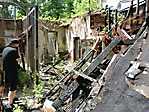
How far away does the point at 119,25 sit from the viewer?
8.41 metres

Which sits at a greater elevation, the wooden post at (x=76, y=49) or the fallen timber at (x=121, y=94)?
the fallen timber at (x=121, y=94)

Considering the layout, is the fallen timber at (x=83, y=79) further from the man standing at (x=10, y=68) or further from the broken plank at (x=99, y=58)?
the man standing at (x=10, y=68)

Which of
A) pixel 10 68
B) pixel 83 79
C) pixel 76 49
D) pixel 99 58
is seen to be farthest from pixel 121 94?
pixel 76 49

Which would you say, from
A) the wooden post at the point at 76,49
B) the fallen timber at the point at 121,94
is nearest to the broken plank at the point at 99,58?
the fallen timber at the point at 121,94

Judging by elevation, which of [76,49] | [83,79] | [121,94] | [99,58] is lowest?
[76,49]

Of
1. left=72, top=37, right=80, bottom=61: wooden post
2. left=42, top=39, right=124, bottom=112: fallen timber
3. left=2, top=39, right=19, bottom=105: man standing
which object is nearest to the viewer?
left=2, top=39, right=19, bottom=105: man standing

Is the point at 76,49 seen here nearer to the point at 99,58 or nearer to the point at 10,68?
the point at 99,58

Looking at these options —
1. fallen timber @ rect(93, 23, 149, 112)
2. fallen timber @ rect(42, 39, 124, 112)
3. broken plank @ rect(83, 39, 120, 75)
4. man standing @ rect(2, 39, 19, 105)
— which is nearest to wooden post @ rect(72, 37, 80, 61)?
fallen timber @ rect(42, 39, 124, 112)

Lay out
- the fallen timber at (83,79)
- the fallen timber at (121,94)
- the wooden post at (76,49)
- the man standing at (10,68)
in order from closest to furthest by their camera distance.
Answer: the fallen timber at (121,94) → the man standing at (10,68) → the fallen timber at (83,79) → the wooden post at (76,49)

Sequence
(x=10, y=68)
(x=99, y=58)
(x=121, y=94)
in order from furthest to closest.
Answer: (x=99, y=58) → (x=10, y=68) → (x=121, y=94)

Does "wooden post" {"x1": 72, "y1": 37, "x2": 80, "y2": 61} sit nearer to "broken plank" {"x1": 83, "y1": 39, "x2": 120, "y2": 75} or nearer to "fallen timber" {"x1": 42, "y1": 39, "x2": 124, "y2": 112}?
"fallen timber" {"x1": 42, "y1": 39, "x2": 124, "y2": 112}

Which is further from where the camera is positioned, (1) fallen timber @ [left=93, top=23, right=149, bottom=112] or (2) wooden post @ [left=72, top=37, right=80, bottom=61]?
(2) wooden post @ [left=72, top=37, right=80, bottom=61]

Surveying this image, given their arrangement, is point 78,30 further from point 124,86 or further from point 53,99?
point 124,86

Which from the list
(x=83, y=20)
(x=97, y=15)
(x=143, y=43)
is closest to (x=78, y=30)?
(x=83, y=20)
